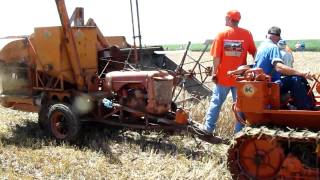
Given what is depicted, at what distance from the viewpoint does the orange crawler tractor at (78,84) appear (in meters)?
7.62

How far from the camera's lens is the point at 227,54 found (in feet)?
23.4

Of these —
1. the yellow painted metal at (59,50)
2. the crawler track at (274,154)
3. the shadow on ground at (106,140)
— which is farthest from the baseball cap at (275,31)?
the yellow painted metal at (59,50)

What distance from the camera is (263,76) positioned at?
5422mm

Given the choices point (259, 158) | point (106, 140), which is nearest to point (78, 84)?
point (106, 140)

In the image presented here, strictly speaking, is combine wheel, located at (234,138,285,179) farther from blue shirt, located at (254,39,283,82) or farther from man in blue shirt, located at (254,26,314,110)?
blue shirt, located at (254,39,283,82)

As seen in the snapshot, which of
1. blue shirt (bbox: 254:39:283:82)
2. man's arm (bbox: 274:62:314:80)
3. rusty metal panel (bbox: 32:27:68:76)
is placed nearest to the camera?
man's arm (bbox: 274:62:314:80)

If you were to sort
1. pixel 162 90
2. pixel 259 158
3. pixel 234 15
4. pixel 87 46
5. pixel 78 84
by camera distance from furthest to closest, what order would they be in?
pixel 87 46
pixel 78 84
pixel 162 90
pixel 234 15
pixel 259 158

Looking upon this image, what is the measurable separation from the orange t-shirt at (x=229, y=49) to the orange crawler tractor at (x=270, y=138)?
1.53 meters

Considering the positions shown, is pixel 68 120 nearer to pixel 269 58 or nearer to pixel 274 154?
pixel 269 58

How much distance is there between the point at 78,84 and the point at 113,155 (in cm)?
163

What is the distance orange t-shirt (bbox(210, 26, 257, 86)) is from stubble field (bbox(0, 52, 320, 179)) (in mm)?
1083

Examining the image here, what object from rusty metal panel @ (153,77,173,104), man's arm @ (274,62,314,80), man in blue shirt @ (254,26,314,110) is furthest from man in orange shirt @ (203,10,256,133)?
man's arm @ (274,62,314,80)

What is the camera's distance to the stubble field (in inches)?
247

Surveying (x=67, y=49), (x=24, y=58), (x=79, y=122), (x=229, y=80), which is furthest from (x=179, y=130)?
(x=24, y=58)
